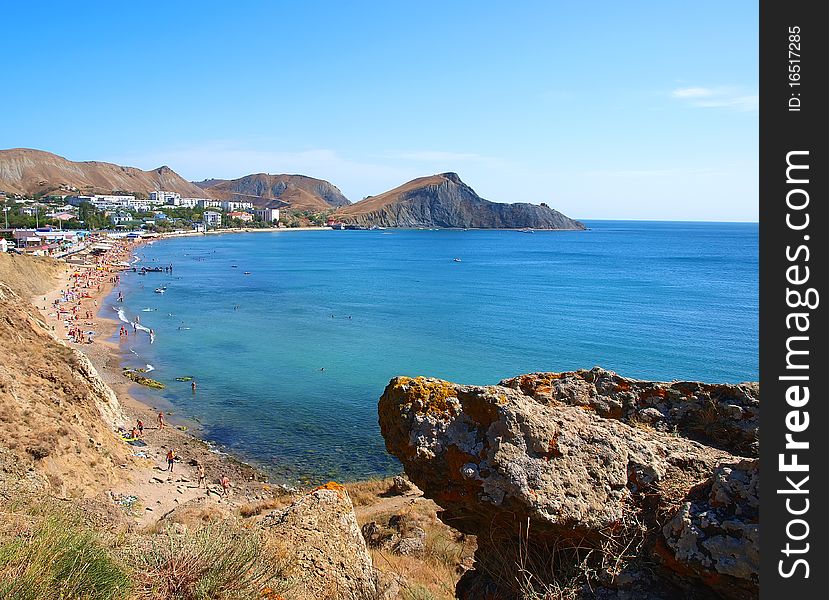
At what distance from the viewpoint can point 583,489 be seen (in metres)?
4.54

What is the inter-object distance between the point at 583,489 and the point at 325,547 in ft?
9.71

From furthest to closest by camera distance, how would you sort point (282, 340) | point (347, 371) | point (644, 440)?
point (282, 340) < point (347, 371) < point (644, 440)

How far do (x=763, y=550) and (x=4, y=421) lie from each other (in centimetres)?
1733

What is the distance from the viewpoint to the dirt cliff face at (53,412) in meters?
14.3

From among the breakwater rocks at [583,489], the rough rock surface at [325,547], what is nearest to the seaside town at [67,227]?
the rough rock surface at [325,547]

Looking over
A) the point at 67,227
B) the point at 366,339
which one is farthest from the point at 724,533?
the point at 67,227

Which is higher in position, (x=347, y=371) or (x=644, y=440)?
(x=644, y=440)

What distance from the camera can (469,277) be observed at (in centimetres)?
8956

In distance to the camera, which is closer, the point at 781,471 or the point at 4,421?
the point at 781,471

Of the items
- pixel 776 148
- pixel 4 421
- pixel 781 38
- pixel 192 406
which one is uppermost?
pixel 781 38

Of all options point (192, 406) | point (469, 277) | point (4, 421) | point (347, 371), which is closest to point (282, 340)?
point (347, 371)

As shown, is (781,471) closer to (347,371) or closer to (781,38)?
(781,38)

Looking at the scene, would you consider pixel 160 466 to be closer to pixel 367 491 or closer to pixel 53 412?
pixel 53 412

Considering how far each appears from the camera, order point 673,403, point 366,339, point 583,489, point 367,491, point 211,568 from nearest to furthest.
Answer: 1. point 583,489
2. point 211,568
3. point 673,403
4. point 367,491
5. point 366,339
